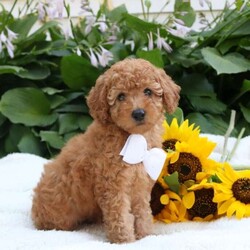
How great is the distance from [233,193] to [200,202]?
0.48 feet

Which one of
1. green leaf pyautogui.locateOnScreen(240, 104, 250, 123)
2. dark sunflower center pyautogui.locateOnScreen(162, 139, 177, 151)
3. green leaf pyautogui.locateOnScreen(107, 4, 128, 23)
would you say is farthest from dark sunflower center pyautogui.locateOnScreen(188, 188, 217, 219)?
green leaf pyautogui.locateOnScreen(107, 4, 128, 23)

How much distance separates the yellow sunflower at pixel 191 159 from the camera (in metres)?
2.01

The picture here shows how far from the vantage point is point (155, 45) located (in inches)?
131

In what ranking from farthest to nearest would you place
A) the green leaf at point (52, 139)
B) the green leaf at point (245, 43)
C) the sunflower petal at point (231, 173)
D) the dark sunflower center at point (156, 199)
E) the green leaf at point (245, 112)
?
the green leaf at point (245, 43)
the green leaf at point (245, 112)
the green leaf at point (52, 139)
the dark sunflower center at point (156, 199)
the sunflower petal at point (231, 173)

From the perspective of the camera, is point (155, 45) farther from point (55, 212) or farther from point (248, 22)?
point (55, 212)

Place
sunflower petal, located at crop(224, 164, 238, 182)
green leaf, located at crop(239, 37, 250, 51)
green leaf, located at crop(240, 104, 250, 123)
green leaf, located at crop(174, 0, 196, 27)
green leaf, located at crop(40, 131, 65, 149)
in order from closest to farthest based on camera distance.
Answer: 1. sunflower petal, located at crop(224, 164, 238, 182)
2. green leaf, located at crop(40, 131, 65, 149)
3. green leaf, located at crop(240, 104, 250, 123)
4. green leaf, located at crop(239, 37, 250, 51)
5. green leaf, located at crop(174, 0, 196, 27)

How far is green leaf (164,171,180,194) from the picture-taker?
1981 millimetres

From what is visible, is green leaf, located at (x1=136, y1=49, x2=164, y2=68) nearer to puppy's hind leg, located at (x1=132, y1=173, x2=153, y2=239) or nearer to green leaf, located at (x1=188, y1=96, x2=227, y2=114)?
green leaf, located at (x1=188, y1=96, x2=227, y2=114)

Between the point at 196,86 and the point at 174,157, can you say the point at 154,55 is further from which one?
the point at 174,157

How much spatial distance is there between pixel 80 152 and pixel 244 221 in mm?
586

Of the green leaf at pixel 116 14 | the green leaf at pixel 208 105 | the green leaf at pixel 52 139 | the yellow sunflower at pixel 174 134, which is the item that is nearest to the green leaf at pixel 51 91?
the green leaf at pixel 52 139

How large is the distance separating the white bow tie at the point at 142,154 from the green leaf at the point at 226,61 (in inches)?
46.8

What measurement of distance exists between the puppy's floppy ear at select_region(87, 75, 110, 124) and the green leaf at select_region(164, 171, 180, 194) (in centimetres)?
38

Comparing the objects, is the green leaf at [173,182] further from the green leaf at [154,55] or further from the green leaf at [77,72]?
the green leaf at [77,72]
